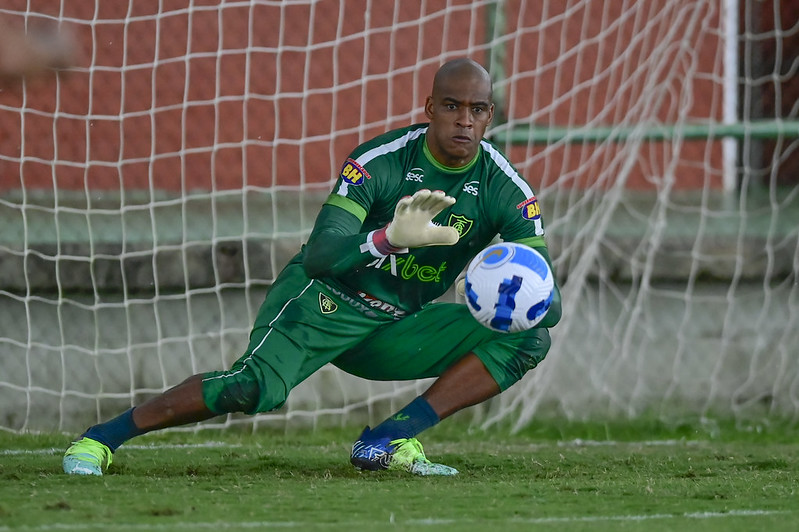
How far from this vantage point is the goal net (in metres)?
6.76

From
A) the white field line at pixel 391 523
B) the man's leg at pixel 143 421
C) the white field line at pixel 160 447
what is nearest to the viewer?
the white field line at pixel 391 523

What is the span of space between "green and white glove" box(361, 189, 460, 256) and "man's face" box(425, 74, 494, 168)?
20.9 inches

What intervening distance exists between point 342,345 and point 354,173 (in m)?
0.67

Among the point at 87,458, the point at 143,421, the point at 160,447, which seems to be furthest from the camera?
the point at 160,447

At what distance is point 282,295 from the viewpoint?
15.9 feet

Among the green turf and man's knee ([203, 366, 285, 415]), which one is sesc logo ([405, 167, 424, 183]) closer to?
man's knee ([203, 366, 285, 415])

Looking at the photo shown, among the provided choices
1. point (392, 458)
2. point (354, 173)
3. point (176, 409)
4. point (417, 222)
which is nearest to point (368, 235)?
point (417, 222)

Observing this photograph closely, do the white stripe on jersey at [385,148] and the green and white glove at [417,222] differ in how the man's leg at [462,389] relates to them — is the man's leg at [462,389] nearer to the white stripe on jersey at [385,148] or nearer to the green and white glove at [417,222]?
the green and white glove at [417,222]

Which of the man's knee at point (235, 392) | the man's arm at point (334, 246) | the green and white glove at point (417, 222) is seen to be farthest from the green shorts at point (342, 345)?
the green and white glove at point (417, 222)

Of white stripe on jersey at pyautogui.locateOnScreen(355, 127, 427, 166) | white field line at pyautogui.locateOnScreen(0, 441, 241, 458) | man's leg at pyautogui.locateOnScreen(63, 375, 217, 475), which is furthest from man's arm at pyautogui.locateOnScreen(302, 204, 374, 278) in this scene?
white field line at pyautogui.locateOnScreen(0, 441, 241, 458)

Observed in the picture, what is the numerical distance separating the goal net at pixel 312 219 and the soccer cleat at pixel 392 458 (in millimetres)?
2071

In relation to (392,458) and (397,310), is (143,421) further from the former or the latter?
(397,310)

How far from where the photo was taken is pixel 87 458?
4.48m

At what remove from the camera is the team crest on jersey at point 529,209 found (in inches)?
188
